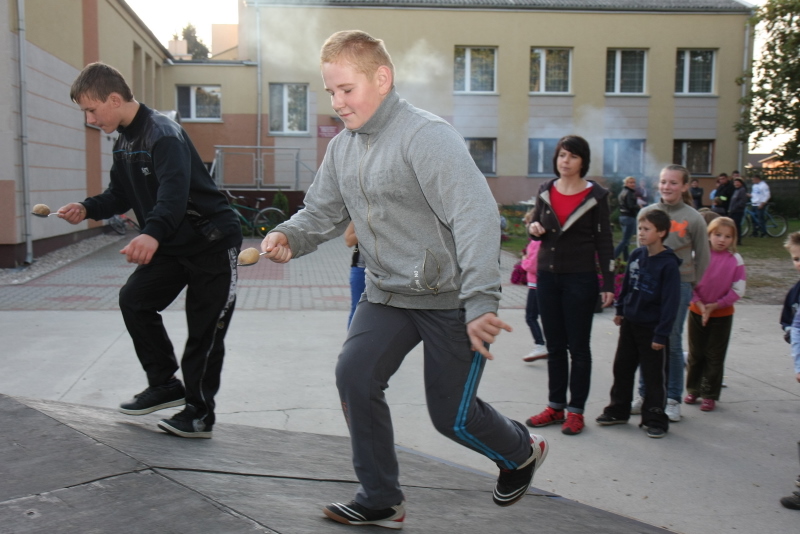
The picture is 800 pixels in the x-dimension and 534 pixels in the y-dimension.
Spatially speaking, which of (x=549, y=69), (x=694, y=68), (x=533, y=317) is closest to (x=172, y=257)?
(x=533, y=317)

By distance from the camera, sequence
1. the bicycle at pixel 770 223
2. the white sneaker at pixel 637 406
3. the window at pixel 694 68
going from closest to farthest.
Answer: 1. the white sneaker at pixel 637 406
2. the bicycle at pixel 770 223
3. the window at pixel 694 68

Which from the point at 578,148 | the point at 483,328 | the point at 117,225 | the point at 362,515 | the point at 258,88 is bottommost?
the point at 362,515

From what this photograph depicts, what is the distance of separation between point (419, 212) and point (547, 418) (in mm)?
2328

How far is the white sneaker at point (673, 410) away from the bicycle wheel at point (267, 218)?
14926 mm

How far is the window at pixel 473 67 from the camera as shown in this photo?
26.8 meters

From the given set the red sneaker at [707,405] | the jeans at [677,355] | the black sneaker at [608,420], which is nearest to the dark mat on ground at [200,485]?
the black sneaker at [608,420]

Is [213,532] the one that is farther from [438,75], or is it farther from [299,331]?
[438,75]

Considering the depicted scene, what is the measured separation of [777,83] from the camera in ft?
78.0

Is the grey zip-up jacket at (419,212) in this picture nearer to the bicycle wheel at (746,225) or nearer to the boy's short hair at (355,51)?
the boy's short hair at (355,51)

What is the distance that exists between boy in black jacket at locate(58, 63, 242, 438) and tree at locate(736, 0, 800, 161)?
78.9 feet

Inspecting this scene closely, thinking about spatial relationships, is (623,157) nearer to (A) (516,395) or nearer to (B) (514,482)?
(A) (516,395)

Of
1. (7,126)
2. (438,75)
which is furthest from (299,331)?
(438,75)

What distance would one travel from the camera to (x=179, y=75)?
86.1 ft

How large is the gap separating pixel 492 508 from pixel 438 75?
80.5 ft
